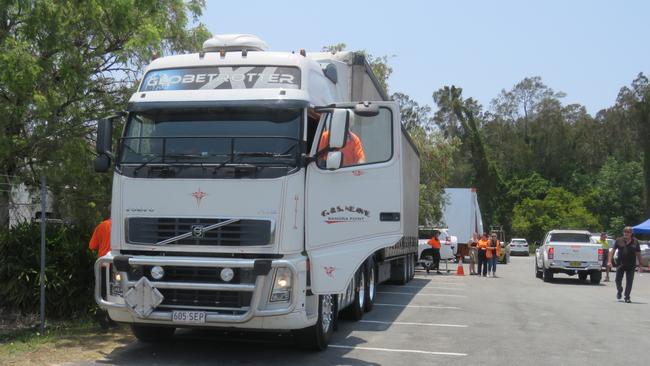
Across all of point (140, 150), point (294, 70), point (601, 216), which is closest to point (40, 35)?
point (140, 150)

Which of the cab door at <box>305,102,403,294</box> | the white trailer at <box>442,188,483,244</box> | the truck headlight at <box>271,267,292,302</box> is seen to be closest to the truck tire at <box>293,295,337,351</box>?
the cab door at <box>305,102,403,294</box>

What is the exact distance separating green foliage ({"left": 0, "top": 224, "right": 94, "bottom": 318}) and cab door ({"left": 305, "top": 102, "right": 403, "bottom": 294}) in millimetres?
4430

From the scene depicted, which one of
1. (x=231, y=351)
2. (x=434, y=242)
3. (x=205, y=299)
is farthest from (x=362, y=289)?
(x=434, y=242)

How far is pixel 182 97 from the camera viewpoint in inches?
320

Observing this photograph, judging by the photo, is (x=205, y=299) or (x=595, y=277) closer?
(x=205, y=299)

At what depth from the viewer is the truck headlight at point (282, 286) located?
24.5ft

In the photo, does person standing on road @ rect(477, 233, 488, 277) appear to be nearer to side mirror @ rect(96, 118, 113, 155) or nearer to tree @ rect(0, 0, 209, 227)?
tree @ rect(0, 0, 209, 227)

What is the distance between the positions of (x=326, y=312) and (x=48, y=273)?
14.7 feet

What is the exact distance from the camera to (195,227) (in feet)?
24.9

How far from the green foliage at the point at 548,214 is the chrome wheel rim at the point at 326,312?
61.0 m

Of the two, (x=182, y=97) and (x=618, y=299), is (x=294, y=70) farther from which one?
(x=618, y=299)

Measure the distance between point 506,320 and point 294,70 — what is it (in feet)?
21.0

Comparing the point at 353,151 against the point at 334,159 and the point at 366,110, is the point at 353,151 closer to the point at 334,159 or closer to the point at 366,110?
the point at 366,110

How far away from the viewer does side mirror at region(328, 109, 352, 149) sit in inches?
312
